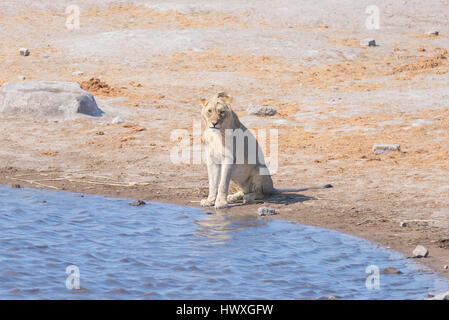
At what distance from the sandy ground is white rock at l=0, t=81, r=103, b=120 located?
17cm

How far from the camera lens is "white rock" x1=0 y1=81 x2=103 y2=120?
14.2 meters

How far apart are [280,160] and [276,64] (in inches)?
293

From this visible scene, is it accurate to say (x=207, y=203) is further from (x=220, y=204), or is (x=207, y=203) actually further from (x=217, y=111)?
(x=217, y=111)

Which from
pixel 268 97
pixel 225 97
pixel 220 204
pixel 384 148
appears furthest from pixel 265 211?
pixel 268 97

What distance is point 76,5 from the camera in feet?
81.4

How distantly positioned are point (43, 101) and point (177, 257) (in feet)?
23.7

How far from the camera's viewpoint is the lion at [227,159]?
374 inches

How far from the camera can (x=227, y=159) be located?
977 cm

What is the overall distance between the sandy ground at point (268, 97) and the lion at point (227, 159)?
0.90 ft

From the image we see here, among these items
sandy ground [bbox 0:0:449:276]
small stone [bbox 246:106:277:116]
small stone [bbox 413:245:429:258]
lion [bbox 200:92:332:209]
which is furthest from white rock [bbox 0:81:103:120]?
small stone [bbox 413:245:429:258]

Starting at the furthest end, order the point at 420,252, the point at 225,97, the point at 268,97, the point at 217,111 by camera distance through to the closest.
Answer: the point at 268,97
the point at 225,97
the point at 217,111
the point at 420,252

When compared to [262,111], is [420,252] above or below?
below

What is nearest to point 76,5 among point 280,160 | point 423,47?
point 423,47

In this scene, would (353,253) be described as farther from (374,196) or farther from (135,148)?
(135,148)
